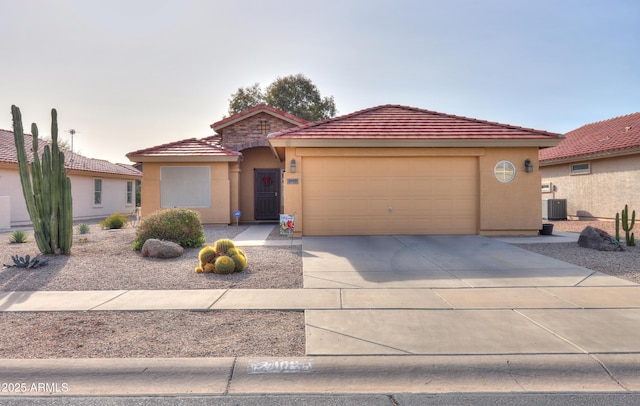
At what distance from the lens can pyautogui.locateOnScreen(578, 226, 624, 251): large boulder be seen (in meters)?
9.71

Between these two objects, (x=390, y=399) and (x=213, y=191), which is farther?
(x=213, y=191)

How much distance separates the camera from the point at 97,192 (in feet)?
76.8

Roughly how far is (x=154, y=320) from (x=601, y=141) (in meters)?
21.4

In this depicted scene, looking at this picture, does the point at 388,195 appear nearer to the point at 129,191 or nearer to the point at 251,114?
the point at 251,114

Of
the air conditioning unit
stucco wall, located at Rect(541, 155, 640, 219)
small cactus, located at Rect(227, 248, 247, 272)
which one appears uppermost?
stucco wall, located at Rect(541, 155, 640, 219)

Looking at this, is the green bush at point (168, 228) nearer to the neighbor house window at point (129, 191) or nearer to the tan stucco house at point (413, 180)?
the tan stucco house at point (413, 180)

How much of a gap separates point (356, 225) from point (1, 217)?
48.1 ft

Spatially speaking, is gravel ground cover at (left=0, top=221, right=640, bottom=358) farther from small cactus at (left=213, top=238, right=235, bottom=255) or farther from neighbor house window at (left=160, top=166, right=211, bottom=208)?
neighbor house window at (left=160, top=166, right=211, bottom=208)

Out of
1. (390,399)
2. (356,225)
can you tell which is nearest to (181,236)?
(356,225)

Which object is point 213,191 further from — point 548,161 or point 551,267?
point 548,161

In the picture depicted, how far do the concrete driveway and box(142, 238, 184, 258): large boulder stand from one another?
3.15m

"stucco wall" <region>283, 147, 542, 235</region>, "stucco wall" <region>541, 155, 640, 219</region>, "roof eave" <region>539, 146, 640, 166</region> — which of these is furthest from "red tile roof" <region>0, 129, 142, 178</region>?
"stucco wall" <region>541, 155, 640, 219</region>

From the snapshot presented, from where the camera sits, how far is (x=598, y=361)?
3816 millimetres

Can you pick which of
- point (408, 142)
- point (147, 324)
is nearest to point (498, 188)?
point (408, 142)
